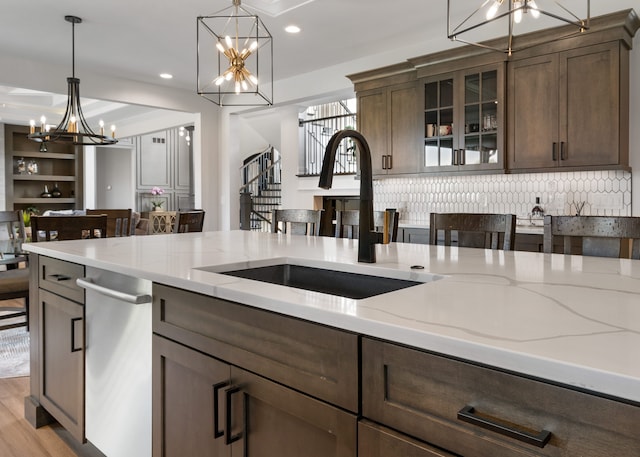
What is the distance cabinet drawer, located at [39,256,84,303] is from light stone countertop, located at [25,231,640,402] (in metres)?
0.07

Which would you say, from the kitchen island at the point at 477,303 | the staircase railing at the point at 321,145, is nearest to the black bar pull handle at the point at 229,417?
the kitchen island at the point at 477,303

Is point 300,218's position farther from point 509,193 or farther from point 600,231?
point 509,193

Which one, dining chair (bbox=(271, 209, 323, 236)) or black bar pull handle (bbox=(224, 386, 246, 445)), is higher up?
dining chair (bbox=(271, 209, 323, 236))

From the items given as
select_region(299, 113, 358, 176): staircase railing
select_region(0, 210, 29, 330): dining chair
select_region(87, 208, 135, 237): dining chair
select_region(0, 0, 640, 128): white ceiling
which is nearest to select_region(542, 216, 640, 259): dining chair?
select_region(0, 0, 640, 128): white ceiling

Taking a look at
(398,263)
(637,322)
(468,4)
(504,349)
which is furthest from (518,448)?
(468,4)

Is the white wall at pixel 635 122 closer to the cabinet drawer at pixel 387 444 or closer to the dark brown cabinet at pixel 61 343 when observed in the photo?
the cabinet drawer at pixel 387 444

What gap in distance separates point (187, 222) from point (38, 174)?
8.63 metres

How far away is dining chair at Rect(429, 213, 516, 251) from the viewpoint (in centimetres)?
201

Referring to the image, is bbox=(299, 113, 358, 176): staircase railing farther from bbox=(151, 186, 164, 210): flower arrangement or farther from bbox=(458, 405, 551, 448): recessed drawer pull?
bbox=(458, 405, 551, 448): recessed drawer pull

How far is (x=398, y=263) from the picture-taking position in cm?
148

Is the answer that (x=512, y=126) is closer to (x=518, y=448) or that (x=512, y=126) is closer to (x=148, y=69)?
(x=518, y=448)

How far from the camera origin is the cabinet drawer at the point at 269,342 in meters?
0.87

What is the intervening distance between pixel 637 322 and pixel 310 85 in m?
5.42

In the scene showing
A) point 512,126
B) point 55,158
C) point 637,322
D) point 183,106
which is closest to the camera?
point 637,322
